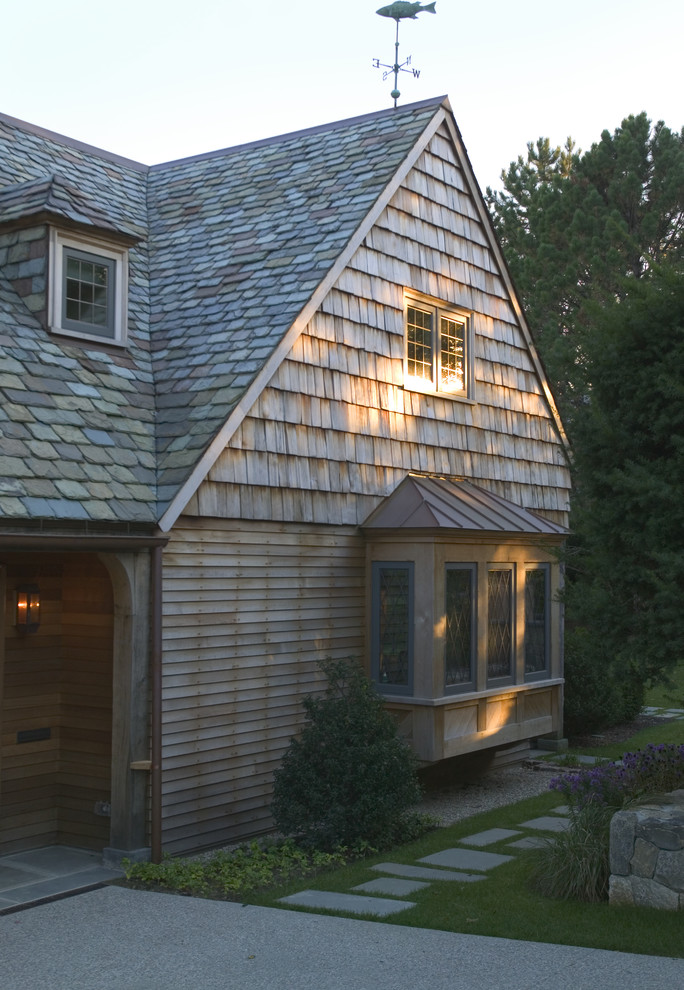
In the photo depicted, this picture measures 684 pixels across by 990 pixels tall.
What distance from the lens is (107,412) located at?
9.33 meters

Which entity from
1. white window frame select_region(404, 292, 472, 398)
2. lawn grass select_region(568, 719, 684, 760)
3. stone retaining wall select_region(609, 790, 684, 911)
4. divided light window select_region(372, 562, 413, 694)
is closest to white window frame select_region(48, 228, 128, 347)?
white window frame select_region(404, 292, 472, 398)

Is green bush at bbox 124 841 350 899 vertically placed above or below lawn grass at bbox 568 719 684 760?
below

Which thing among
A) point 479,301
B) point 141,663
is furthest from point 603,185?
point 141,663

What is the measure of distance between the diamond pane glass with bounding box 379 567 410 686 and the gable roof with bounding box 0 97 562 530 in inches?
101

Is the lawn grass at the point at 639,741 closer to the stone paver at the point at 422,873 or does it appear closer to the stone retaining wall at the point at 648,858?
the stone paver at the point at 422,873

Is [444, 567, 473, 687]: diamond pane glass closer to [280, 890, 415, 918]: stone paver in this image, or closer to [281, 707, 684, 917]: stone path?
[281, 707, 684, 917]: stone path

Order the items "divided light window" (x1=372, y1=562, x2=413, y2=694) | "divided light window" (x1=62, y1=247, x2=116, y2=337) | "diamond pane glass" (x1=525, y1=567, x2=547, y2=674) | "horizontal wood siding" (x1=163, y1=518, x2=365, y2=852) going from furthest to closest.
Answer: "diamond pane glass" (x1=525, y1=567, x2=547, y2=674)
"divided light window" (x1=372, y1=562, x2=413, y2=694)
"divided light window" (x1=62, y1=247, x2=116, y2=337)
"horizontal wood siding" (x1=163, y1=518, x2=365, y2=852)

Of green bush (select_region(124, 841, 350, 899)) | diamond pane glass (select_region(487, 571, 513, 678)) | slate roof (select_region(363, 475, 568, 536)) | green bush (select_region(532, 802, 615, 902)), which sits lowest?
green bush (select_region(124, 841, 350, 899))

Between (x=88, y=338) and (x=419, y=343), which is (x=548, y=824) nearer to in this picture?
(x=419, y=343)

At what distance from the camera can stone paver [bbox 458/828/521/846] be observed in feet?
30.6

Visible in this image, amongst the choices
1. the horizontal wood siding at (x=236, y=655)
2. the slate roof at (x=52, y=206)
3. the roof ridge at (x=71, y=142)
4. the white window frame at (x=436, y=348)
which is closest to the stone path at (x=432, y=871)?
the horizontal wood siding at (x=236, y=655)

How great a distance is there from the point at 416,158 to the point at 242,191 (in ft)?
6.92

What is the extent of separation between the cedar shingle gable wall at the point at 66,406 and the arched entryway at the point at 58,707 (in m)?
0.89

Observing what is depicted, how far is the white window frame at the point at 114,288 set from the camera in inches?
385
